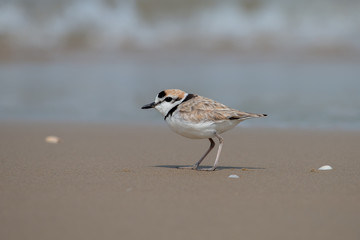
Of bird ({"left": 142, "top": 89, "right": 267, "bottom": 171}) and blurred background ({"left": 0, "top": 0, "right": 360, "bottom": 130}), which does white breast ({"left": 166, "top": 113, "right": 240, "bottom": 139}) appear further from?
blurred background ({"left": 0, "top": 0, "right": 360, "bottom": 130})

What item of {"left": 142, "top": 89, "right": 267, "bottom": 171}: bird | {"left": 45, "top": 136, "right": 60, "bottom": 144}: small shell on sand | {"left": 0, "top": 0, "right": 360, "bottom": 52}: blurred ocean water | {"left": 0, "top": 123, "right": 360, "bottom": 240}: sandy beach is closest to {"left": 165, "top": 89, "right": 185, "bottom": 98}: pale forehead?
{"left": 142, "top": 89, "right": 267, "bottom": 171}: bird

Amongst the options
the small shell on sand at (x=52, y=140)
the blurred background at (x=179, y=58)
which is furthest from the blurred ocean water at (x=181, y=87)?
the small shell on sand at (x=52, y=140)

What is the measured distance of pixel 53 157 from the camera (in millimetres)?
6215

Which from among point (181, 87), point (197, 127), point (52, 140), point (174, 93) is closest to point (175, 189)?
point (197, 127)

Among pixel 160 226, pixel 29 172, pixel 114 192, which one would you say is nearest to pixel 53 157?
pixel 29 172

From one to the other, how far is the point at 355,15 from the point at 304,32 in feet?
6.30

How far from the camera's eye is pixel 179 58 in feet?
53.3

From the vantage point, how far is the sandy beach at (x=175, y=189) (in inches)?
139

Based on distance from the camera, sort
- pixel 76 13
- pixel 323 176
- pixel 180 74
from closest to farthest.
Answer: pixel 323 176
pixel 180 74
pixel 76 13

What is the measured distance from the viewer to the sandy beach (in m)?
3.54

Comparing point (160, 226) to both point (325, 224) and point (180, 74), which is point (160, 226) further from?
point (180, 74)

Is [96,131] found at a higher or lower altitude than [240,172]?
lower

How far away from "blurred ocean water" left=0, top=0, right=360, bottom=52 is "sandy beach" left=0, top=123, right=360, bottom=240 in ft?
33.9

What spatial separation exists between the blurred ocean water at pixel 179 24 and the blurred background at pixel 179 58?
0.04 meters
